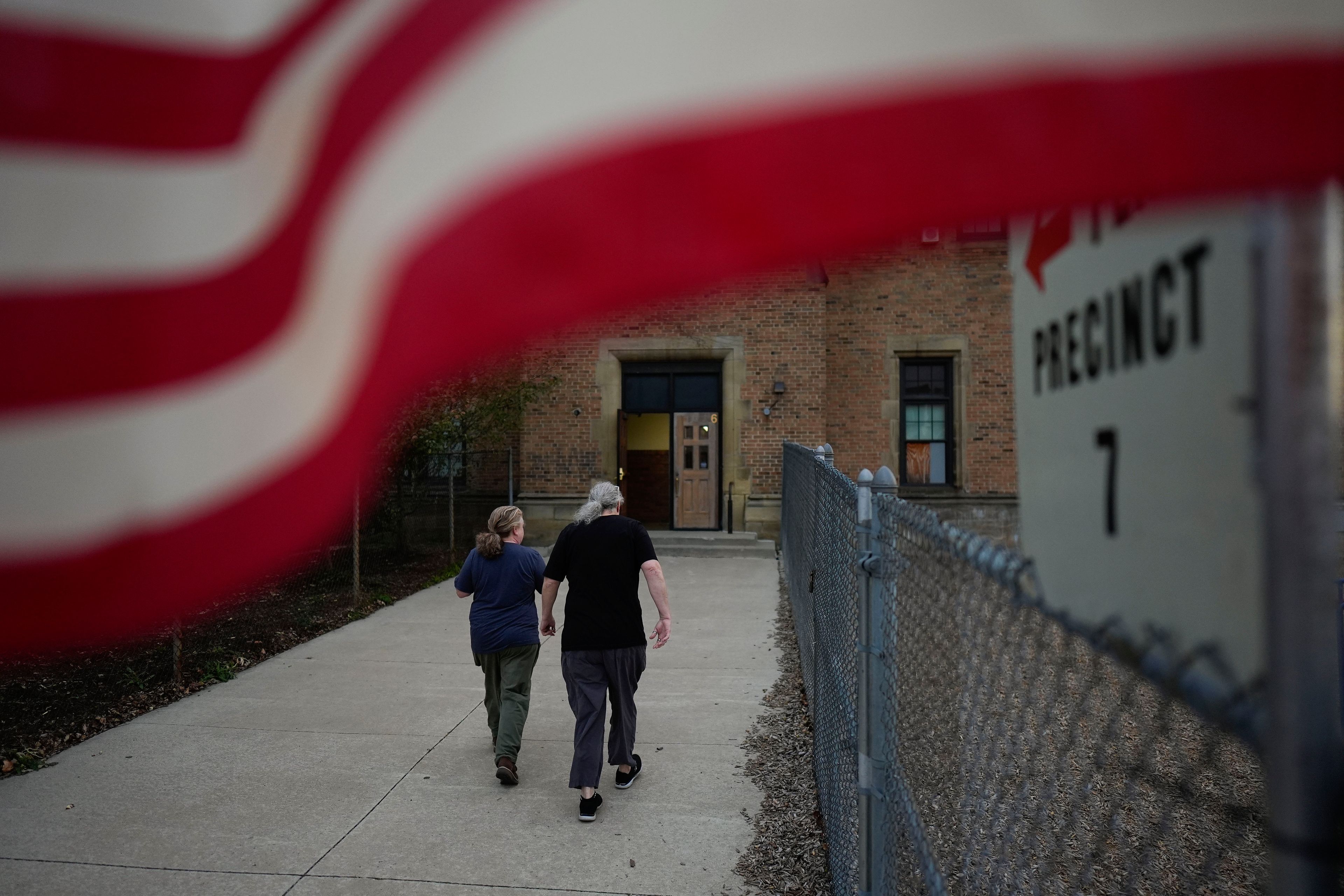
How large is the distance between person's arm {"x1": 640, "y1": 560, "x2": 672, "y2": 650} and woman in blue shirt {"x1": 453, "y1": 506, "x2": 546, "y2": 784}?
723mm

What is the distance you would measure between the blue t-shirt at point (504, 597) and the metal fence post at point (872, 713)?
9.31 ft

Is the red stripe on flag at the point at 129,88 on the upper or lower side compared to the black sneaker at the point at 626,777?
upper

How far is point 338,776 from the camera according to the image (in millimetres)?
5371

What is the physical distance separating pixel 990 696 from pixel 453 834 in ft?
10.8

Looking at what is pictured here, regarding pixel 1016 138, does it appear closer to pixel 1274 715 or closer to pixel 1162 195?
pixel 1162 195

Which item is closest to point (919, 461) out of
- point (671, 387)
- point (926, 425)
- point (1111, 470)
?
point (926, 425)

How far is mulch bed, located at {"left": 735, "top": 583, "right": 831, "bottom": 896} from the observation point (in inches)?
164

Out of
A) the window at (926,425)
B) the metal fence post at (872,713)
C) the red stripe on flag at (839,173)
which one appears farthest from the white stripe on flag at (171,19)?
the window at (926,425)

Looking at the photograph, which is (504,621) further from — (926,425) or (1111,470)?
(926,425)

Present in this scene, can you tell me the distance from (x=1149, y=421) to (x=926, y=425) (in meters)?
17.9

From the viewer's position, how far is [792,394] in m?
16.9

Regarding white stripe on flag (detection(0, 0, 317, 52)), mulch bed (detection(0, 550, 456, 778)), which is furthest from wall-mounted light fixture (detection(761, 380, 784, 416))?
white stripe on flag (detection(0, 0, 317, 52))

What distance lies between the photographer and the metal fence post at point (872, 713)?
2.95m

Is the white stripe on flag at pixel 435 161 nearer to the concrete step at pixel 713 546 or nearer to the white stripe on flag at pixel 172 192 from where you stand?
the white stripe on flag at pixel 172 192
